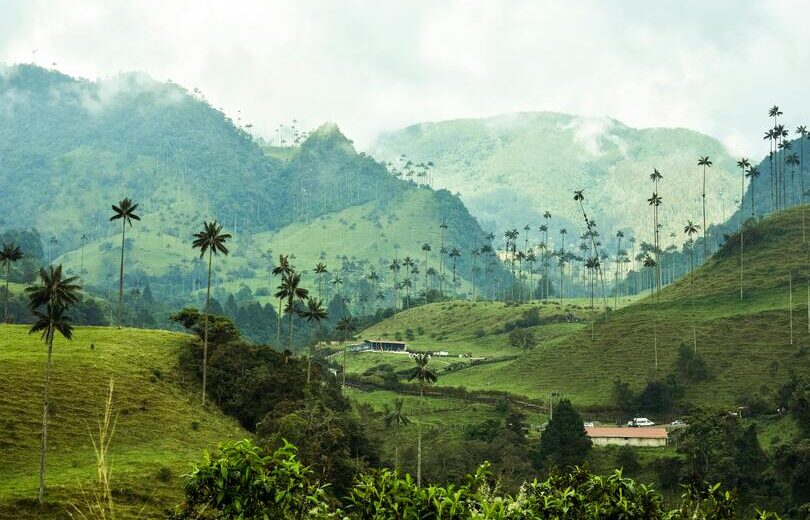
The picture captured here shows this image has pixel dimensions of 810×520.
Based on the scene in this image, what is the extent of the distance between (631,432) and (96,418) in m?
93.0

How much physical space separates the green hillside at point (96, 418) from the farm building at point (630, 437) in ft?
218

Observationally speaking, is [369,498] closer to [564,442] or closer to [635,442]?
[564,442]

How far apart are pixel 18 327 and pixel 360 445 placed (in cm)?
6264

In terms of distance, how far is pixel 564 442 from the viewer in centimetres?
14288

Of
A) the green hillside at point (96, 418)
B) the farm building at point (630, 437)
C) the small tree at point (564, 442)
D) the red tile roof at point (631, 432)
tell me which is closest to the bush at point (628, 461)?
the small tree at point (564, 442)

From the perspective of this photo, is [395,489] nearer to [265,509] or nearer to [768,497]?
[265,509]

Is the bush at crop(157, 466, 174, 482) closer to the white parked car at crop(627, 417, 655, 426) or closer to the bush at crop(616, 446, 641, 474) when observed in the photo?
the bush at crop(616, 446, 641, 474)

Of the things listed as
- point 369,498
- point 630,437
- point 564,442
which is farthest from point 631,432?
point 369,498

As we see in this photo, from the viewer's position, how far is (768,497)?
120 m

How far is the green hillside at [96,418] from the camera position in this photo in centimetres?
8712

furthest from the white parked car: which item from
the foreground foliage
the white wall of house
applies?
the foreground foliage

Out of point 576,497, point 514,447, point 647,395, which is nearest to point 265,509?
point 576,497

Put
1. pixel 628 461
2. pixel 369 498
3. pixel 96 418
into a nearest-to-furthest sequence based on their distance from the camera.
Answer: pixel 369 498, pixel 96 418, pixel 628 461

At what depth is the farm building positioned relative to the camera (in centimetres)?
15062
